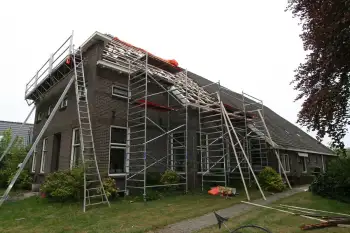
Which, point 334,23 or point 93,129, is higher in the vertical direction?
point 334,23

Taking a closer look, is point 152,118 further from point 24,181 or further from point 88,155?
point 24,181

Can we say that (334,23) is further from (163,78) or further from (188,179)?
(188,179)

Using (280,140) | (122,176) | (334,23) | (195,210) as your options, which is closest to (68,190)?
(122,176)

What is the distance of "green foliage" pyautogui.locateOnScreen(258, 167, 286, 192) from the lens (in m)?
11.8

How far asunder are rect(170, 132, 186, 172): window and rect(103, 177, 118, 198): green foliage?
3.44 meters

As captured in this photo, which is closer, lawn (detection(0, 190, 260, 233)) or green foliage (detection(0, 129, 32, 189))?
lawn (detection(0, 190, 260, 233))

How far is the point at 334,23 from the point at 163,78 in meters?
7.51

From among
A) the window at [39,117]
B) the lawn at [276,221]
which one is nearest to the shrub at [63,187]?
the lawn at [276,221]

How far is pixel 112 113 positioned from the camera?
10.5 metres

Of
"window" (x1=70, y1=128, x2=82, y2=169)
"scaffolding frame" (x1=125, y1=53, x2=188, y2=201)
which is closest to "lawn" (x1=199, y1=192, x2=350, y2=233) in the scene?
"scaffolding frame" (x1=125, y1=53, x2=188, y2=201)

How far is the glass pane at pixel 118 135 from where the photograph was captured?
34.3 feet

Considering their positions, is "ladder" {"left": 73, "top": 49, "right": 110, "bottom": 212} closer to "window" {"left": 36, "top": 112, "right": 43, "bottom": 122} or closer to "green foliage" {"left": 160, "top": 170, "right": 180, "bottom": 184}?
"green foliage" {"left": 160, "top": 170, "right": 180, "bottom": 184}

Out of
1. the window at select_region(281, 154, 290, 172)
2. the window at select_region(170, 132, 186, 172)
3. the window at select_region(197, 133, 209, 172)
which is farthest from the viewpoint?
the window at select_region(281, 154, 290, 172)

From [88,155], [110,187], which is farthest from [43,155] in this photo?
[110,187]
